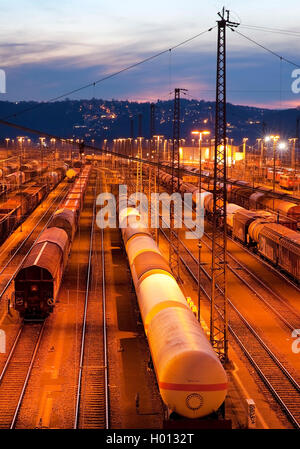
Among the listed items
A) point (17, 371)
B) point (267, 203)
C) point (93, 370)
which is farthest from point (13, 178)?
point (93, 370)

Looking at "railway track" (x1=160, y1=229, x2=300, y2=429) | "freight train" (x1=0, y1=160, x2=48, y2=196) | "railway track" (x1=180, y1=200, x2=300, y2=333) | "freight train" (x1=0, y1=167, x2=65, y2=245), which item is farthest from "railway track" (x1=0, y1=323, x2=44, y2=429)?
"freight train" (x1=0, y1=160, x2=48, y2=196)

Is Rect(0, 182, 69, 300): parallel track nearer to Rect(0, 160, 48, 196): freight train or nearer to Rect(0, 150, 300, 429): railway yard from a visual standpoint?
Rect(0, 150, 300, 429): railway yard

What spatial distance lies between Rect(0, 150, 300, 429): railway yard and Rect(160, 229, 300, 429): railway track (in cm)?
5

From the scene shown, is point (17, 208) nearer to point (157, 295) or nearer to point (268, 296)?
point (268, 296)

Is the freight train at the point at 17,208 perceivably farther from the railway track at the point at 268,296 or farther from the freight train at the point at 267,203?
the railway track at the point at 268,296

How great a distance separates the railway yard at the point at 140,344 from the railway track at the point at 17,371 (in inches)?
2.0

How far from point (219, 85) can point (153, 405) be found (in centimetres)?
1306

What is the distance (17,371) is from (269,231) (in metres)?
24.0

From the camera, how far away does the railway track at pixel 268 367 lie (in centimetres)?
1925

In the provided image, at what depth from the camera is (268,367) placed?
2259 centimetres

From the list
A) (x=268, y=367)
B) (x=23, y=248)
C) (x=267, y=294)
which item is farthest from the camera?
(x=23, y=248)

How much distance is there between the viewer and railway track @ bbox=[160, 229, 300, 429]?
1925cm

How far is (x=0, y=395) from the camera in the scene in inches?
779
